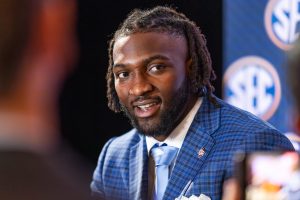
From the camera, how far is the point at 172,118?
5.75 ft

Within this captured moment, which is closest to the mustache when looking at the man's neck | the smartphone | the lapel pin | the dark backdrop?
the man's neck

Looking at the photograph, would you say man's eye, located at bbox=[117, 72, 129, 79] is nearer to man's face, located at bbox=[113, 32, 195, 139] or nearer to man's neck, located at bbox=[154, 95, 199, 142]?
man's face, located at bbox=[113, 32, 195, 139]

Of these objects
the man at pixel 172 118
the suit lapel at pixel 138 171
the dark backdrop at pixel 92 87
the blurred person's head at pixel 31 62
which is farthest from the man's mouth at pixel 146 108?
the blurred person's head at pixel 31 62

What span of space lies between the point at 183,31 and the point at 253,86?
54cm

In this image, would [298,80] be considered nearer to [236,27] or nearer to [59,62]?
[59,62]

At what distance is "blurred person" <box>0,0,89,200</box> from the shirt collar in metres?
1.21

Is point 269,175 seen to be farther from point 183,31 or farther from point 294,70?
point 183,31

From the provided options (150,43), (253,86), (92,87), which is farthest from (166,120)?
(92,87)

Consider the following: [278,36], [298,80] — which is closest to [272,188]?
[298,80]

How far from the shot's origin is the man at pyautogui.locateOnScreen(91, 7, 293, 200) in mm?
1606

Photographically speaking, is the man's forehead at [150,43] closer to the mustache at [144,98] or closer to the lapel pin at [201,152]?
the mustache at [144,98]

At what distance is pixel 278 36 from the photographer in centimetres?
215

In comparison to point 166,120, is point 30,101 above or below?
Result: above

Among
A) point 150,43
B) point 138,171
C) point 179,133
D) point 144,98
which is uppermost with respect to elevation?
point 150,43
